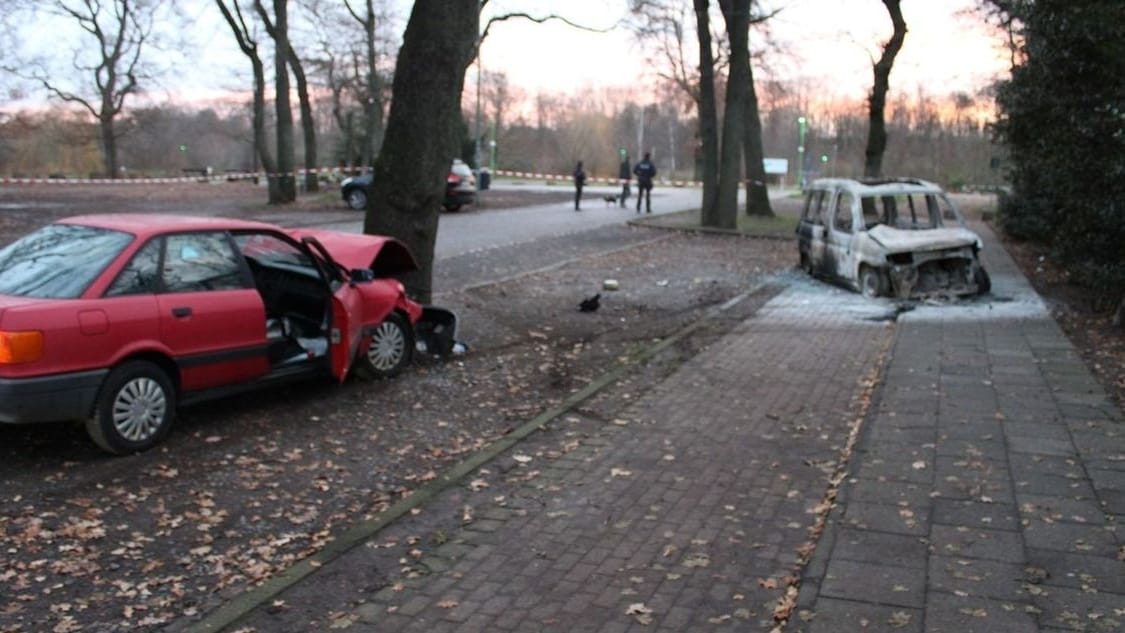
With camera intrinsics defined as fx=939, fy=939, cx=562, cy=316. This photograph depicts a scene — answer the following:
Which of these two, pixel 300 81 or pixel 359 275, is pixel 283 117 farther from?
pixel 359 275

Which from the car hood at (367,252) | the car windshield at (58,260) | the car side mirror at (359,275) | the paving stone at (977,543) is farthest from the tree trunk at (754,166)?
the paving stone at (977,543)

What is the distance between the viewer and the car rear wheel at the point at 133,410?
5.77m

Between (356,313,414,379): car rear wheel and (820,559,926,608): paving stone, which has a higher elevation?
(356,313,414,379): car rear wheel

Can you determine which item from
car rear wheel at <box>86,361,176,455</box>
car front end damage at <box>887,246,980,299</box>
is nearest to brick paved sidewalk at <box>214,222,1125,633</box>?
car rear wheel at <box>86,361,176,455</box>

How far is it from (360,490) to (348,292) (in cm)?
237

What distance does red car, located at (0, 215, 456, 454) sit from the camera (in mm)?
5543

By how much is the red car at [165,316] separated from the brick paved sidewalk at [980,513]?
4172 mm

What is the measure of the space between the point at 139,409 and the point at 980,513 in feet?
16.6

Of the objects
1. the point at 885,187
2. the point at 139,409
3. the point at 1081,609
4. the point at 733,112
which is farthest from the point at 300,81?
the point at 1081,609

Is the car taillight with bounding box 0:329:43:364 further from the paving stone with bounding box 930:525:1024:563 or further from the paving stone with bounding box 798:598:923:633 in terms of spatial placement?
the paving stone with bounding box 930:525:1024:563

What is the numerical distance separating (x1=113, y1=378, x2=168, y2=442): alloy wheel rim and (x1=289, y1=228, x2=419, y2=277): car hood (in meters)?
2.04

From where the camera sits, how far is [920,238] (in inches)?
517

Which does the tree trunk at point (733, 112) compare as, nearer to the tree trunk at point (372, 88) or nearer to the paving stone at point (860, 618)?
the tree trunk at point (372, 88)

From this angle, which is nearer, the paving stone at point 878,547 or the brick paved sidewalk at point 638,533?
the brick paved sidewalk at point 638,533
